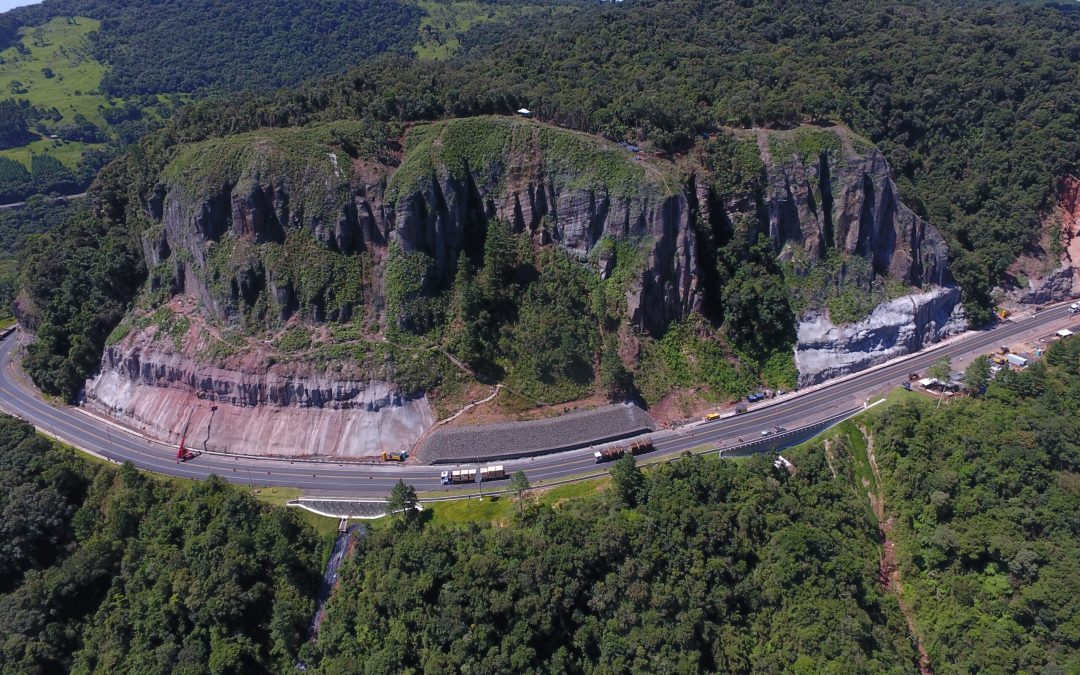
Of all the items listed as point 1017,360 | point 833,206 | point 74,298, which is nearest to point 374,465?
point 74,298

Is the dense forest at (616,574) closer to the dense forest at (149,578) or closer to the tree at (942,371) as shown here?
the dense forest at (149,578)

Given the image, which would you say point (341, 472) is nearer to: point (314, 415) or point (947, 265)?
point (314, 415)

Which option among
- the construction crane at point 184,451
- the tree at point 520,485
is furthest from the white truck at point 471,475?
the construction crane at point 184,451

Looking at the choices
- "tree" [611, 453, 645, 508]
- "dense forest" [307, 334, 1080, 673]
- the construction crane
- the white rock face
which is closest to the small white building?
the white rock face

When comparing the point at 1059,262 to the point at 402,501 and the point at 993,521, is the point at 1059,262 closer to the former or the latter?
the point at 993,521

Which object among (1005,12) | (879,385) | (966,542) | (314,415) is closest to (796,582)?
(966,542)
